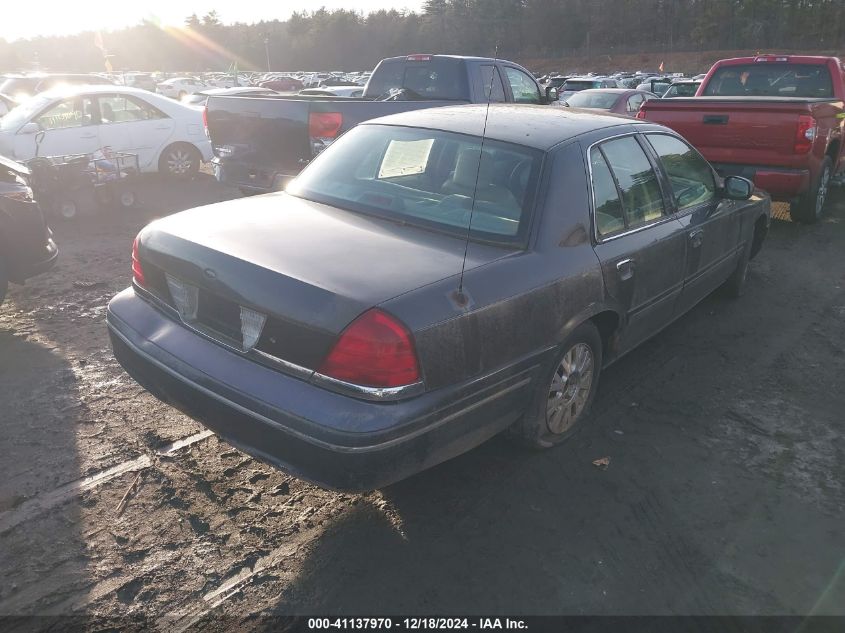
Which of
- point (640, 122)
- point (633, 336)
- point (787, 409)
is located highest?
point (640, 122)

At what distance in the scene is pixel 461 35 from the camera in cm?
5528

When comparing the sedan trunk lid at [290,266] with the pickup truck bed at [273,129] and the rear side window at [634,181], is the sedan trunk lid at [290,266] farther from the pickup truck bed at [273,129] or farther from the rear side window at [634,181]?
the pickup truck bed at [273,129]

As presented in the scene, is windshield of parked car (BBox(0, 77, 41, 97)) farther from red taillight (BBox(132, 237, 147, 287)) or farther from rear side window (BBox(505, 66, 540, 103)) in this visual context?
red taillight (BBox(132, 237, 147, 287))

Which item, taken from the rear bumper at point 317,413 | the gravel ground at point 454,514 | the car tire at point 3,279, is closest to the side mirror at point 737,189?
the gravel ground at point 454,514

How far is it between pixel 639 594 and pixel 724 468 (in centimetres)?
117

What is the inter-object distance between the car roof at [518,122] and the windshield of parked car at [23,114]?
286 inches

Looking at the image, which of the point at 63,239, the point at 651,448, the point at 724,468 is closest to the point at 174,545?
the point at 651,448

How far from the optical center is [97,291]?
617 cm

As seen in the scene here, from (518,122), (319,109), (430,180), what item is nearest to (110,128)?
(319,109)

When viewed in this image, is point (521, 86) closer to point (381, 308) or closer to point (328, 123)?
point (328, 123)

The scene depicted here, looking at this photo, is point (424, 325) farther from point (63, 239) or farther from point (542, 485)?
point (63, 239)

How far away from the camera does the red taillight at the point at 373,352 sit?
2.57 meters

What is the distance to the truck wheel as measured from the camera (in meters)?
8.50

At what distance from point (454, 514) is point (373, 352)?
1094 mm
